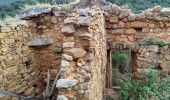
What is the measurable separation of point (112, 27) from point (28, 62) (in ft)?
6.80

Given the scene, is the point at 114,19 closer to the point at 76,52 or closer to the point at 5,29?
the point at 5,29

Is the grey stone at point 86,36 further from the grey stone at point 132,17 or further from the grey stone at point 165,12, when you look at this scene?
the grey stone at point 165,12

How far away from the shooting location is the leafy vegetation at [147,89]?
5.38m

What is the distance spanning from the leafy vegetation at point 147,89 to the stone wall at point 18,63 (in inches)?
88.1

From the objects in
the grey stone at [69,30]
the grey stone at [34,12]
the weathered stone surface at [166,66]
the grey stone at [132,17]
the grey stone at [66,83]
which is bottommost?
the weathered stone surface at [166,66]

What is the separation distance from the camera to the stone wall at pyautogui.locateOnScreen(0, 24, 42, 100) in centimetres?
632

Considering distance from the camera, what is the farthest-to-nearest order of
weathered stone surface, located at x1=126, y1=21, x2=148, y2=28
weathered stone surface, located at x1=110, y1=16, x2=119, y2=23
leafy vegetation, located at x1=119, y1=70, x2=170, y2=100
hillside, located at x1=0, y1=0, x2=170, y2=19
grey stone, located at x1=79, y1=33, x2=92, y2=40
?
hillside, located at x1=0, y1=0, x2=170, y2=19, weathered stone surface, located at x1=110, y1=16, x2=119, y2=23, weathered stone surface, located at x1=126, y1=21, x2=148, y2=28, leafy vegetation, located at x1=119, y1=70, x2=170, y2=100, grey stone, located at x1=79, y1=33, x2=92, y2=40

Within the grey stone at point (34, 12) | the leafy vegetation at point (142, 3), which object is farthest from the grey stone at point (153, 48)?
the leafy vegetation at point (142, 3)

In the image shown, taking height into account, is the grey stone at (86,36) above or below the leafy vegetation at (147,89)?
above

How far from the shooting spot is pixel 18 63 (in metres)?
6.79

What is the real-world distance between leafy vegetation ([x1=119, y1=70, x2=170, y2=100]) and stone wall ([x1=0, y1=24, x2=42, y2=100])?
224cm

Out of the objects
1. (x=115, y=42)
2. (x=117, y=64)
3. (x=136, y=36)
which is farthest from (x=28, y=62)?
(x=117, y=64)

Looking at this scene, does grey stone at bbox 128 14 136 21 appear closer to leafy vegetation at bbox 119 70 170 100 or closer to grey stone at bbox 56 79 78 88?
leafy vegetation at bbox 119 70 170 100

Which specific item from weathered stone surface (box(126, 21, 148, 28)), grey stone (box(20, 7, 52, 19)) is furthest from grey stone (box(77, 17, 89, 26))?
grey stone (box(20, 7, 52, 19))
